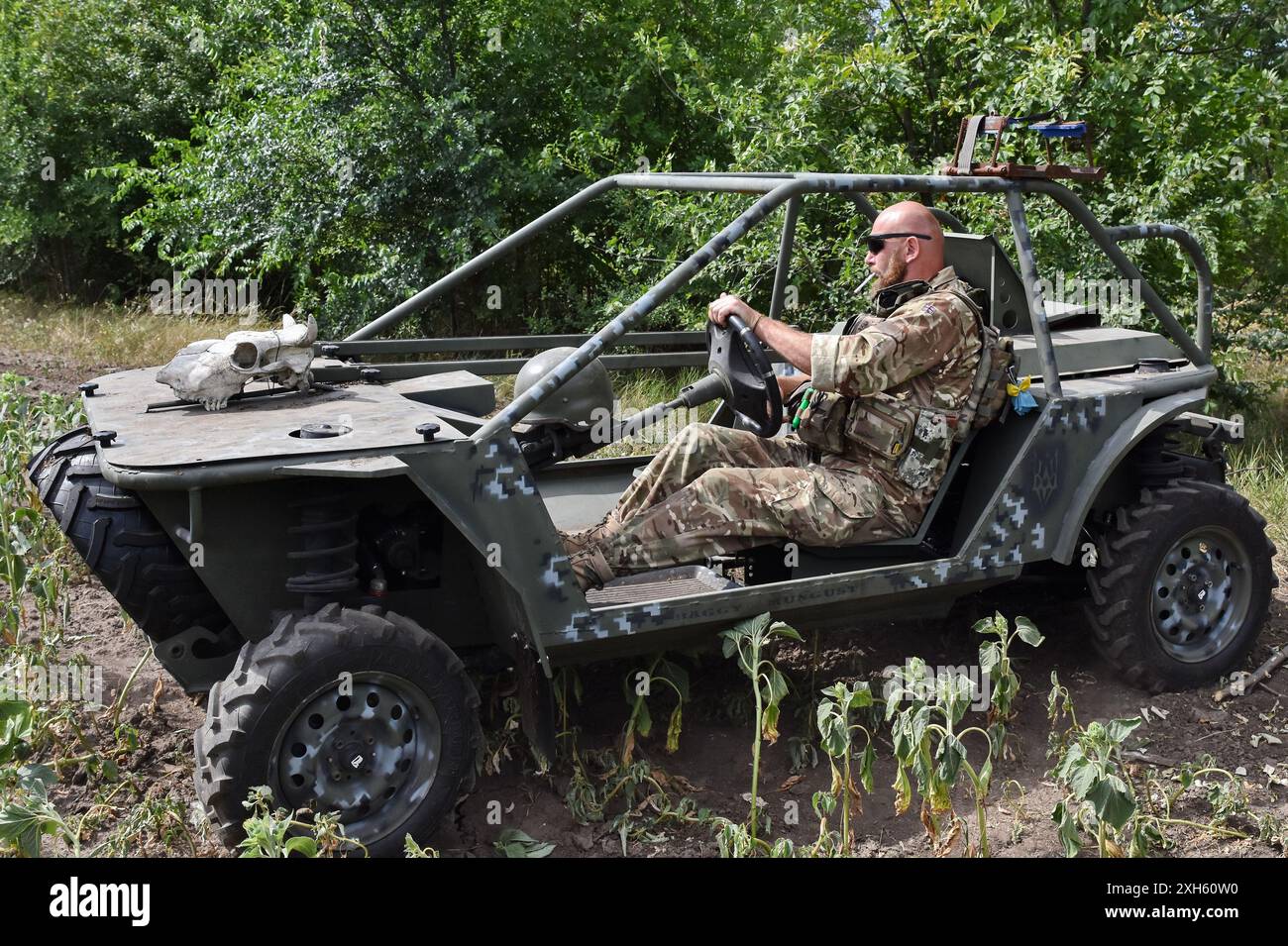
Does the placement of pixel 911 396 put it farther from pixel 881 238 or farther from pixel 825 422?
pixel 881 238

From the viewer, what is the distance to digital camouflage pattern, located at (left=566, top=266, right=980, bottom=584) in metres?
3.76

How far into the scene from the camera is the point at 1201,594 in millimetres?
4578

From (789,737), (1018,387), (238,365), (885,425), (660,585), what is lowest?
(789,737)

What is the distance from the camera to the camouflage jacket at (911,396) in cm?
387

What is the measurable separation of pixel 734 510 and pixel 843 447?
521 millimetres

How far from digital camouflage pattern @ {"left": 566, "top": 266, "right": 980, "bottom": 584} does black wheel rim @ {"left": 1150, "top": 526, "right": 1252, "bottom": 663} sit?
111cm

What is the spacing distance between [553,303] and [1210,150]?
182 inches

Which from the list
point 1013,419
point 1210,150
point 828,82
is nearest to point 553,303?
point 828,82

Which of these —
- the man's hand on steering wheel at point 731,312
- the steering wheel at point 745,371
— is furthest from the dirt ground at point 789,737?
the man's hand on steering wheel at point 731,312

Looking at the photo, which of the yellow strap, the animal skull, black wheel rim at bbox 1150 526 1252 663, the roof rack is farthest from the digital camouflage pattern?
black wheel rim at bbox 1150 526 1252 663

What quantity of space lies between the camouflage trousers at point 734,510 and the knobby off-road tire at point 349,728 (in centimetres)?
72

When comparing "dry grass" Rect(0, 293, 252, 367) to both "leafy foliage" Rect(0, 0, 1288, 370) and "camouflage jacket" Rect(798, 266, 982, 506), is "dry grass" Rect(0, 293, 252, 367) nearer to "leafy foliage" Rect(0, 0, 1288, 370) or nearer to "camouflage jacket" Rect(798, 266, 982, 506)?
"leafy foliage" Rect(0, 0, 1288, 370)

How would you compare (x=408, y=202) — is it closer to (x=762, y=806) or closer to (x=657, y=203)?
(x=657, y=203)

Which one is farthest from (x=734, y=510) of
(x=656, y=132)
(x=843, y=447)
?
(x=656, y=132)
